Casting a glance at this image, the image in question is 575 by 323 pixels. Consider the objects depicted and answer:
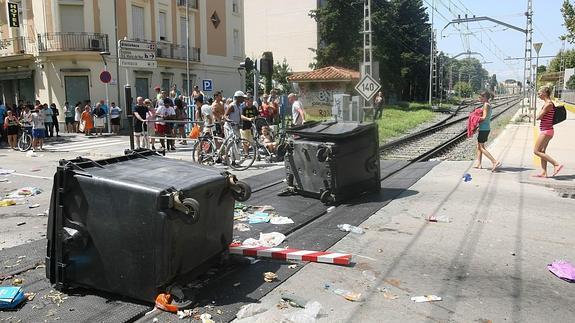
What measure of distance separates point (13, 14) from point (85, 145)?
44.5ft

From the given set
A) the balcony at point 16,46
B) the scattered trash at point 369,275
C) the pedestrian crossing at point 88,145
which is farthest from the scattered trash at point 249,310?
the balcony at point 16,46

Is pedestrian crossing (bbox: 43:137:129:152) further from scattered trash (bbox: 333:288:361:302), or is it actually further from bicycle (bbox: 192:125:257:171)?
scattered trash (bbox: 333:288:361:302)

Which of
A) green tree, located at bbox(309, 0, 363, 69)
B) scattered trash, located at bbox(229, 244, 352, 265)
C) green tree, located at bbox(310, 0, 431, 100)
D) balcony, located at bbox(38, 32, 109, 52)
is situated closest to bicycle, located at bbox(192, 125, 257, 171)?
scattered trash, located at bbox(229, 244, 352, 265)

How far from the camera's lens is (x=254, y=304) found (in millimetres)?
4473

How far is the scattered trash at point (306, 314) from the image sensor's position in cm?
417

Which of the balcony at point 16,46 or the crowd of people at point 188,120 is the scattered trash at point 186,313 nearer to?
the crowd of people at point 188,120

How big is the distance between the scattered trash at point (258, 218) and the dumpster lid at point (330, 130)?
5.05 ft

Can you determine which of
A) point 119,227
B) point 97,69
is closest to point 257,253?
point 119,227

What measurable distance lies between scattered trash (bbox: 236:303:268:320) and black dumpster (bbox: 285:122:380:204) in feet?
12.5

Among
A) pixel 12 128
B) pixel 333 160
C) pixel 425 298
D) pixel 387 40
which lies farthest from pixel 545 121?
pixel 387 40

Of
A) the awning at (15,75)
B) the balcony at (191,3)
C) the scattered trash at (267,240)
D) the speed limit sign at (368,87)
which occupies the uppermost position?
the balcony at (191,3)

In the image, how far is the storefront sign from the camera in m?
29.2

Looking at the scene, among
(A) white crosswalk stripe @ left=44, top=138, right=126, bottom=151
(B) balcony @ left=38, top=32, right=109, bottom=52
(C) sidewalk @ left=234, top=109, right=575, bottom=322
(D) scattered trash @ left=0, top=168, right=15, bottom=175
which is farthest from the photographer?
(B) balcony @ left=38, top=32, right=109, bottom=52

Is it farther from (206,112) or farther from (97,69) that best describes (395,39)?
(206,112)
